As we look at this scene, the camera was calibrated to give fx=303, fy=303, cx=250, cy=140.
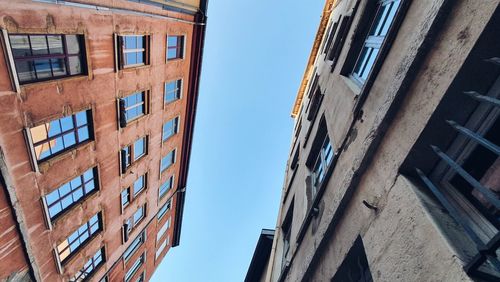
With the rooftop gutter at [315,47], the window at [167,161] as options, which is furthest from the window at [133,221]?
the rooftop gutter at [315,47]

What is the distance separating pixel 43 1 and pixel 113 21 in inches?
118

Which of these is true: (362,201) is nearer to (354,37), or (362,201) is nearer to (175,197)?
(354,37)

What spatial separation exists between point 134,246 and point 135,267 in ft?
6.98

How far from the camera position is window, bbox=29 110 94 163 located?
9.13m

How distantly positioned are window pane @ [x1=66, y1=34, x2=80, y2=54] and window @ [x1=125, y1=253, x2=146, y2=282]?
46.9 feet

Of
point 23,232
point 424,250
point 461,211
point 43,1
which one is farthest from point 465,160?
point 23,232

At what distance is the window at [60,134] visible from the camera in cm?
913

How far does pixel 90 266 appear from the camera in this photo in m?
13.9

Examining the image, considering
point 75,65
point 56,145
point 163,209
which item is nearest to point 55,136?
point 56,145

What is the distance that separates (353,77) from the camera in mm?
8578

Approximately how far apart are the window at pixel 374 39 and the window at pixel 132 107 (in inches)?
362

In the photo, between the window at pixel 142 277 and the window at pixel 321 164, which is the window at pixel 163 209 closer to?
the window at pixel 142 277

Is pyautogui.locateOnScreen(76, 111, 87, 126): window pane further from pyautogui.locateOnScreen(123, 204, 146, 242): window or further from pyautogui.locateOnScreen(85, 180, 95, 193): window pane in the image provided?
pyautogui.locateOnScreen(123, 204, 146, 242): window

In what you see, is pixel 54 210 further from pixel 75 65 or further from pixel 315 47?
pixel 315 47
